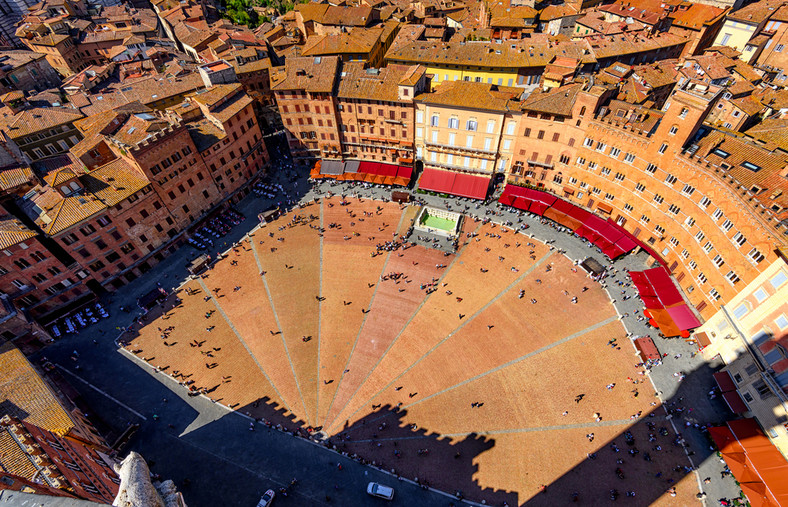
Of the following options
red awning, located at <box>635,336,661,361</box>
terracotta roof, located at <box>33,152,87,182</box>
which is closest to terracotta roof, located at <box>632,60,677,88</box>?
red awning, located at <box>635,336,661,361</box>

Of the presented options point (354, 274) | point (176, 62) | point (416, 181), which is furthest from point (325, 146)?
point (176, 62)

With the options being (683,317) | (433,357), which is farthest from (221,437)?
(683,317)

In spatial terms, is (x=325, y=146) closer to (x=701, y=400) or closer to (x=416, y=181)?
(x=416, y=181)

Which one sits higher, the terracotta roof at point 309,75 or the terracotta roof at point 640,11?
the terracotta roof at point 640,11

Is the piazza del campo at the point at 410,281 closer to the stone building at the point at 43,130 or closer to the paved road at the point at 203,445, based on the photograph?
the paved road at the point at 203,445

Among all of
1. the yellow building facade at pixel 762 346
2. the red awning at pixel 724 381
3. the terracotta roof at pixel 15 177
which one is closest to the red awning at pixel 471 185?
the yellow building facade at pixel 762 346

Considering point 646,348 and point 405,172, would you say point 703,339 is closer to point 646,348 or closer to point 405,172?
point 646,348

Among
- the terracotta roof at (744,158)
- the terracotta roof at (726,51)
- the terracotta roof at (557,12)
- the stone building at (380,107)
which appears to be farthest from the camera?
the terracotta roof at (557,12)
